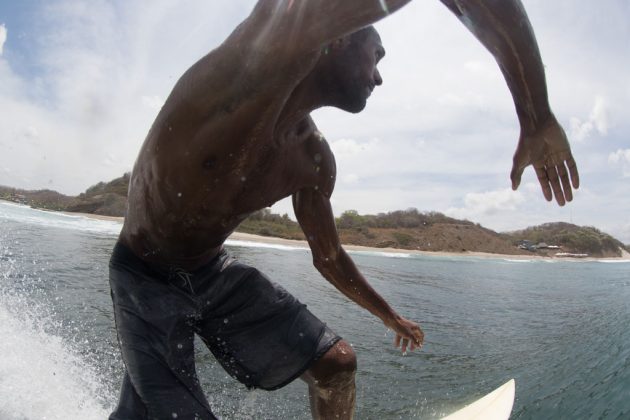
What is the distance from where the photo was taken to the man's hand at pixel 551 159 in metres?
1.43

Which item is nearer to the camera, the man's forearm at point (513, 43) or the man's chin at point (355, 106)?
the man's forearm at point (513, 43)

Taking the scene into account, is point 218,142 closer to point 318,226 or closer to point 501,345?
point 318,226

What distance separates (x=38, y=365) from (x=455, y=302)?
8174mm

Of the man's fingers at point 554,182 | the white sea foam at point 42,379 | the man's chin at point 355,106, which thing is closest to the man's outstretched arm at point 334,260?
the man's chin at point 355,106

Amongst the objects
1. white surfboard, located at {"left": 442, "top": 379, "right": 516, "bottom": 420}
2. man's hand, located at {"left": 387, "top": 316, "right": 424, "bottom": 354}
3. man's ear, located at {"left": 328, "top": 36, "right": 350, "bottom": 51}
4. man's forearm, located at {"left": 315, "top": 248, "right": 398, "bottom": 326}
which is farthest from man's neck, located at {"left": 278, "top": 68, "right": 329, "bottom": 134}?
white surfboard, located at {"left": 442, "top": 379, "right": 516, "bottom": 420}

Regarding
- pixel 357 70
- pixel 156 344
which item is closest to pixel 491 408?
pixel 156 344

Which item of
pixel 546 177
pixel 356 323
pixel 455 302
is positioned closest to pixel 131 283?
pixel 546 177

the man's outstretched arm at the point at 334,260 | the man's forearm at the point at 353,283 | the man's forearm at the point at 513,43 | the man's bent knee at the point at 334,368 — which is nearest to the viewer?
the man's forearm at the point at 513,43

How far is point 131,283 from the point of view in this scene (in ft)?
5.91

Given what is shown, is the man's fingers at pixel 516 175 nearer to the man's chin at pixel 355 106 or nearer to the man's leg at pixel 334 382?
the man's chin at pixel 355 106

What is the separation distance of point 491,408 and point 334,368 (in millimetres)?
1755

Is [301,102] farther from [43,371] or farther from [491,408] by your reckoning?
→ [43,371]

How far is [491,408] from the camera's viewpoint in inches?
122

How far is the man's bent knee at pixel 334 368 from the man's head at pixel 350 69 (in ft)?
3.75
